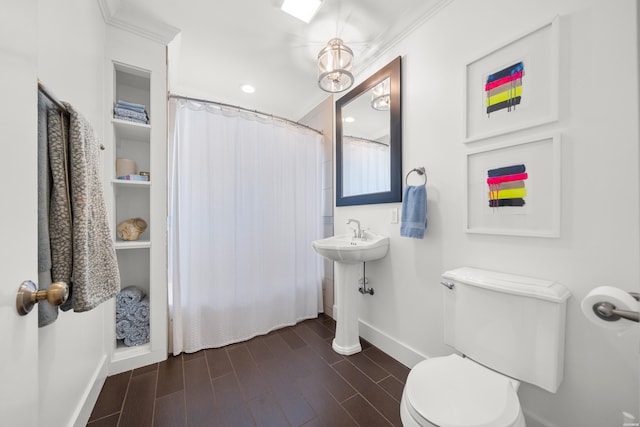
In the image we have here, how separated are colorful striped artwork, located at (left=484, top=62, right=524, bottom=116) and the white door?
1.69m

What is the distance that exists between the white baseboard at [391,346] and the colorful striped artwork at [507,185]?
1089 millimetres

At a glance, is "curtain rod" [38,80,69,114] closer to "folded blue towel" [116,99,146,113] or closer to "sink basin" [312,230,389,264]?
"folded blue towel" [116,99,146,113]

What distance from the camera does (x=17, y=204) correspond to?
0.50 m

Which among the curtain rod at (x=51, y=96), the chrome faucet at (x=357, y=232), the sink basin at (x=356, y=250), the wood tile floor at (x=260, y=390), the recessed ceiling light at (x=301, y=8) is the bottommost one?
the wood tile floor at (x=260, y=390)

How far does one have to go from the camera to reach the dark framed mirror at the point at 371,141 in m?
1.78

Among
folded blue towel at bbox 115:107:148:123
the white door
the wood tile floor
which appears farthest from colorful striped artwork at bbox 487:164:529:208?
folded blue towel at bbox 115:107:148:123

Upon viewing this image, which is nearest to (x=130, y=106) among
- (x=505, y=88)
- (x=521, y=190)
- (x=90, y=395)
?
(x=90, y=395)

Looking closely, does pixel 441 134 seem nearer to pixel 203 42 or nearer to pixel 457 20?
pixel 457 20

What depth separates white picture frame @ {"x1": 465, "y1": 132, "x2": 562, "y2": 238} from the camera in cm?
107

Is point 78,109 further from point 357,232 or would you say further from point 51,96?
point 357,232

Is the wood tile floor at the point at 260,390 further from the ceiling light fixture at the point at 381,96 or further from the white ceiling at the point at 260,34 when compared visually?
the white ceiling at the point at 260,34

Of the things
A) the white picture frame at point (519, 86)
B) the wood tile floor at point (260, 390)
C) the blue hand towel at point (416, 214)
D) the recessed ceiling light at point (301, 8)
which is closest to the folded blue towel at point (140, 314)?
the wood tile floor at point (260, 390)

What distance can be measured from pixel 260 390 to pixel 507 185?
179 cm

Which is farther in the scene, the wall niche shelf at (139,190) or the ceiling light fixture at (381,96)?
the ceiling light fixture at (381,96)
